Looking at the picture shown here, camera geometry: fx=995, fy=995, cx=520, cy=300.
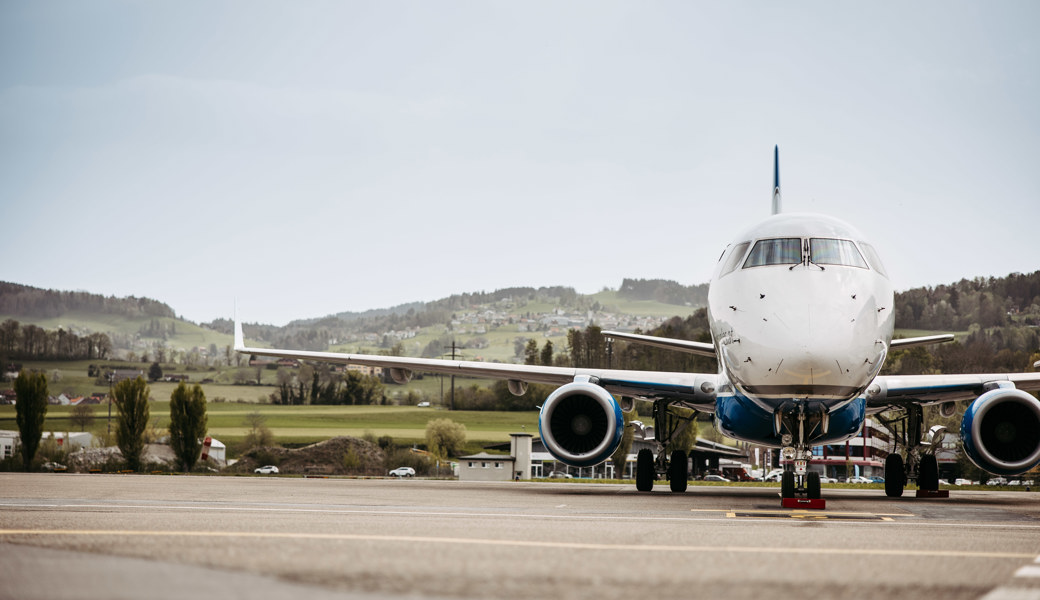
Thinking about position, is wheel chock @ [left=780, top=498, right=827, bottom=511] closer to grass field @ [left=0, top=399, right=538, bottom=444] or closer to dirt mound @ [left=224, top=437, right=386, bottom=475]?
dirt mound @ [left=224, top=437, right=386, bottom=475]

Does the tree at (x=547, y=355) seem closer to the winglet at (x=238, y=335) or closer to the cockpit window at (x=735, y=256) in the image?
the winglet at (x=238, y=335)

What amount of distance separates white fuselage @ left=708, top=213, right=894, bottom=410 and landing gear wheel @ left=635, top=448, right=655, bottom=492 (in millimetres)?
6036

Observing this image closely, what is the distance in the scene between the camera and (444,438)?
94688 mm

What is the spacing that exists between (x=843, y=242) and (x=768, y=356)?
2.08 meters

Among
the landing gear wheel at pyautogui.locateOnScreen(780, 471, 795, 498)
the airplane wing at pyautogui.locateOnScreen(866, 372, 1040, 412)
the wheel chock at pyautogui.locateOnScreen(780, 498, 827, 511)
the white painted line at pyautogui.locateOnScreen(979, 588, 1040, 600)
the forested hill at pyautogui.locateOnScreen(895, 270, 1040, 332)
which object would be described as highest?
the forested hill at pyautogui.locateOnScreen(895, 270, 1040, 332)

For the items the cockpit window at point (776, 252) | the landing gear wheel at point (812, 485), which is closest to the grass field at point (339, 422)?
the landing gear wheel at point (812, 485)

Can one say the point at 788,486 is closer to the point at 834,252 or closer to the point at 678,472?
the point at 834,252

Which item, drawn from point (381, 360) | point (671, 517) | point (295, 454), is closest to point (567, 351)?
point (295, 454)

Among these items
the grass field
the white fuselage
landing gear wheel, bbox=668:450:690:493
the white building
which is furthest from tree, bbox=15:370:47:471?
the white fuselage

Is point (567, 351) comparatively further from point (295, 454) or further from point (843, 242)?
point (843, 242)

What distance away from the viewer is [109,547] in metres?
5.73

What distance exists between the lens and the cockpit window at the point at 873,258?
44.0 ft

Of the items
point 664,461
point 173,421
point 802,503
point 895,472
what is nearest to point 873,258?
point 802,503

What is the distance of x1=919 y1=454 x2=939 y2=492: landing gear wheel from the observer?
61.8 feet
